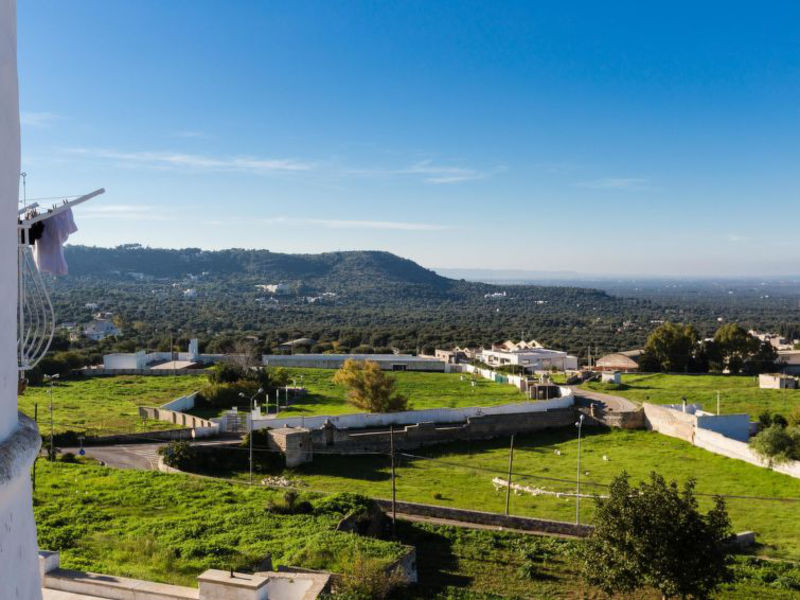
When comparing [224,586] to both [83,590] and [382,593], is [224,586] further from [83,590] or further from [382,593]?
[382,593]

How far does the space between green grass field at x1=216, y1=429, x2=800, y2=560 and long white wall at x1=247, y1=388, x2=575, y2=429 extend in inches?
73.5

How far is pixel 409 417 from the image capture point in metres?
34.8

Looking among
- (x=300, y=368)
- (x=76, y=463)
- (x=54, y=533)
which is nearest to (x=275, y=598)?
(x=54, y=533)

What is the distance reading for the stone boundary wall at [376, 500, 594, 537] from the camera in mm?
21125

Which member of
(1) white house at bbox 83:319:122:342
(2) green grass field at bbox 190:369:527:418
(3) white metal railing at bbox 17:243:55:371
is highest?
(3) white metal railing at bbox 17:243:55:371

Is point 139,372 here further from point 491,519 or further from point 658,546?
point 658,546

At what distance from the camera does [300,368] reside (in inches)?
2170

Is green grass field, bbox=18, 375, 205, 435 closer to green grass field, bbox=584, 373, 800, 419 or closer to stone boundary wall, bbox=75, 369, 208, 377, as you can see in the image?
stone boundary wall, bbox=75, 369, 208, 377

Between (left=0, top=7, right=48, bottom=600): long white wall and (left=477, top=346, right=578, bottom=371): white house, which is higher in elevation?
(left=0, top=7, right=48, bottom=600): long white wall

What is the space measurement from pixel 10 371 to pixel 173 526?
15.3 m

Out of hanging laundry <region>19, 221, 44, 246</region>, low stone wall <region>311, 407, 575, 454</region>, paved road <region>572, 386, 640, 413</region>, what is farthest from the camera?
paved road <region>572, 386, 640, 413</region>

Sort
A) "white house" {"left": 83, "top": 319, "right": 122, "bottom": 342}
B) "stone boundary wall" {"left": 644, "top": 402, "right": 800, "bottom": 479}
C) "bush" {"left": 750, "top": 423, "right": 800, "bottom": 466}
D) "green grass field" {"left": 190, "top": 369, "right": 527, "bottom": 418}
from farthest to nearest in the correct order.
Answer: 1. "white house" {"left": 83, "top": 319, "right": 122, "bottom": 342}
2. "green grass field" {"left": 190, "top": 369, "right": 527, "bottom": 418}
3. "stone boundary wall" {"left": 644, "top": 402, "right": 800, "bottom": 479}
4. "bush" {"left": 750, "top": 423, "right": 800, "bottom": 466}

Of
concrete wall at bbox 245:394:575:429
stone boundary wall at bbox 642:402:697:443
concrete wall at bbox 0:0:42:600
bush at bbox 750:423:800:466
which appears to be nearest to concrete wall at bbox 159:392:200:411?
concrete wall at bbox 245:394:575:429

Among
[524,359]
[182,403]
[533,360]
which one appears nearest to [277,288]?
[524,359]
